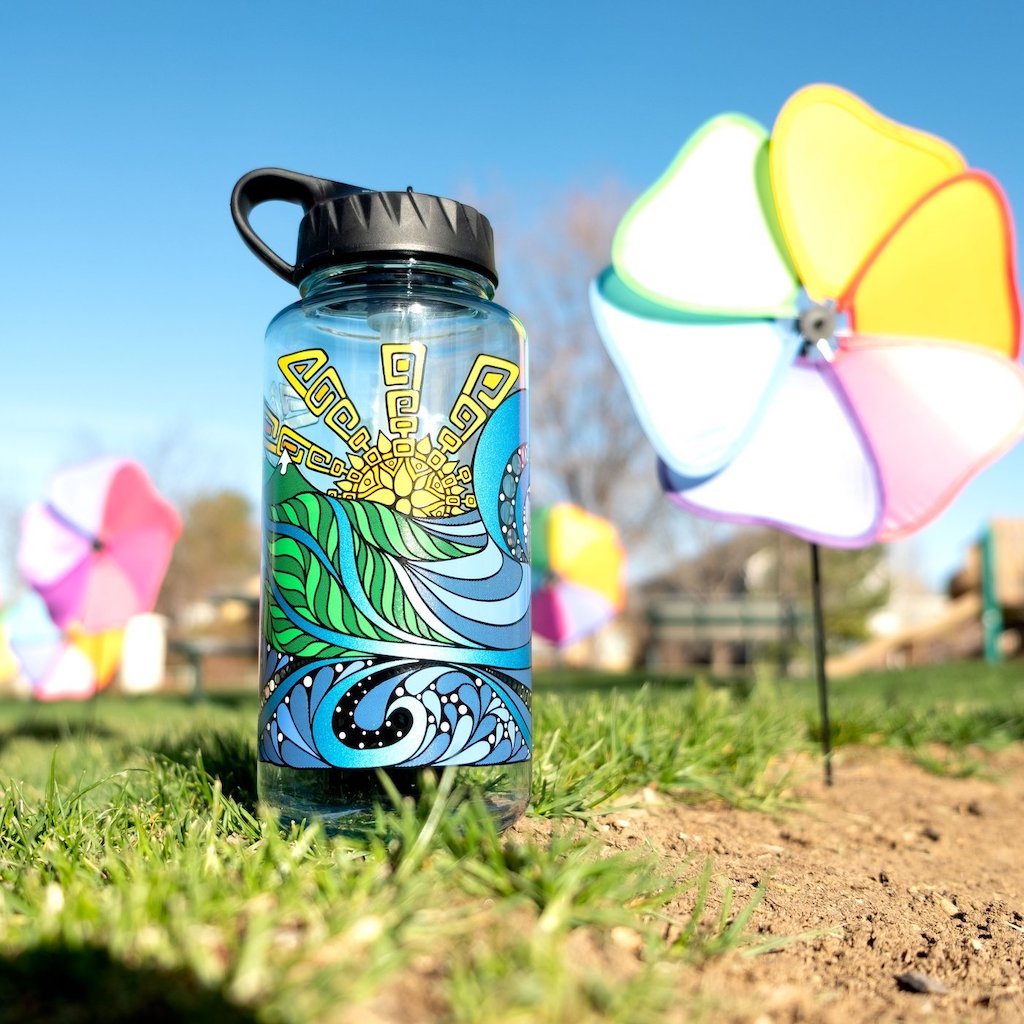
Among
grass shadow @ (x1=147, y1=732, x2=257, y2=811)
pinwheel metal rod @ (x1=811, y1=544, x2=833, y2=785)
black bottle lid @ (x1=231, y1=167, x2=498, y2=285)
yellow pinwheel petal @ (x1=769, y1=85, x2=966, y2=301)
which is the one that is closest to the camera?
black bottle lid @ (x1=231, y1=167, x2=498, y2=285)

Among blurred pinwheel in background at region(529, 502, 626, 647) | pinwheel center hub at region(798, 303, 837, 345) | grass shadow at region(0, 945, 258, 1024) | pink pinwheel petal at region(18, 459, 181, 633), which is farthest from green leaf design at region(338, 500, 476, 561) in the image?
blurred pinwheel in background at region(529, 502, 626, 647)

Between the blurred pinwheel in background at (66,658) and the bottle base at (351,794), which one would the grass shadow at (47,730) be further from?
the bottle base at (351,794)

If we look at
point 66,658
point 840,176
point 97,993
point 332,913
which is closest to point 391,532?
point 332,913

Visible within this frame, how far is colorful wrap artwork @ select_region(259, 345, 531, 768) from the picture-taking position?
1.67 meters

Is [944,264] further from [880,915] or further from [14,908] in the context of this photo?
[14,908]

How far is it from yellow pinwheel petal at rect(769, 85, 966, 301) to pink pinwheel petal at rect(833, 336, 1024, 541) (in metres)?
0.28

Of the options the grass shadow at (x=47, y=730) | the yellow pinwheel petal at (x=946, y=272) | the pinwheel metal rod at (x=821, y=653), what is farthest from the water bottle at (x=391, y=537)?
the grass shadow at (x=47, y=730)

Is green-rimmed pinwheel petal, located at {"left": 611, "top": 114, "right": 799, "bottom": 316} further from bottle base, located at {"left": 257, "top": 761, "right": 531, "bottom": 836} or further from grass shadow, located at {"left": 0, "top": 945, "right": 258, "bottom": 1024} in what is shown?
grass shadow, located at {"left": 0, "top": 945, "right": 258, "bottom": 1024}

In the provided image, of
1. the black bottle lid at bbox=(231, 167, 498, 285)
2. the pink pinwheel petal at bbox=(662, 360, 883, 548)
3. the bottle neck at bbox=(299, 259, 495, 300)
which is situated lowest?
the pink pinwheel petal at bbox=(662, 360, 883, 548)

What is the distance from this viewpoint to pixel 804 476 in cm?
311

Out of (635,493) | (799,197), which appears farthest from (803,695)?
(635,493)

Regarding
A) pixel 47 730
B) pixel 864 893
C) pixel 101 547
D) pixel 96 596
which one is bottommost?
pixel 47 730

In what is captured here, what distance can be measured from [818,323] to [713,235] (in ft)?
1.45

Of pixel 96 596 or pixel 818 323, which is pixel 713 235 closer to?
pixel 818 323
